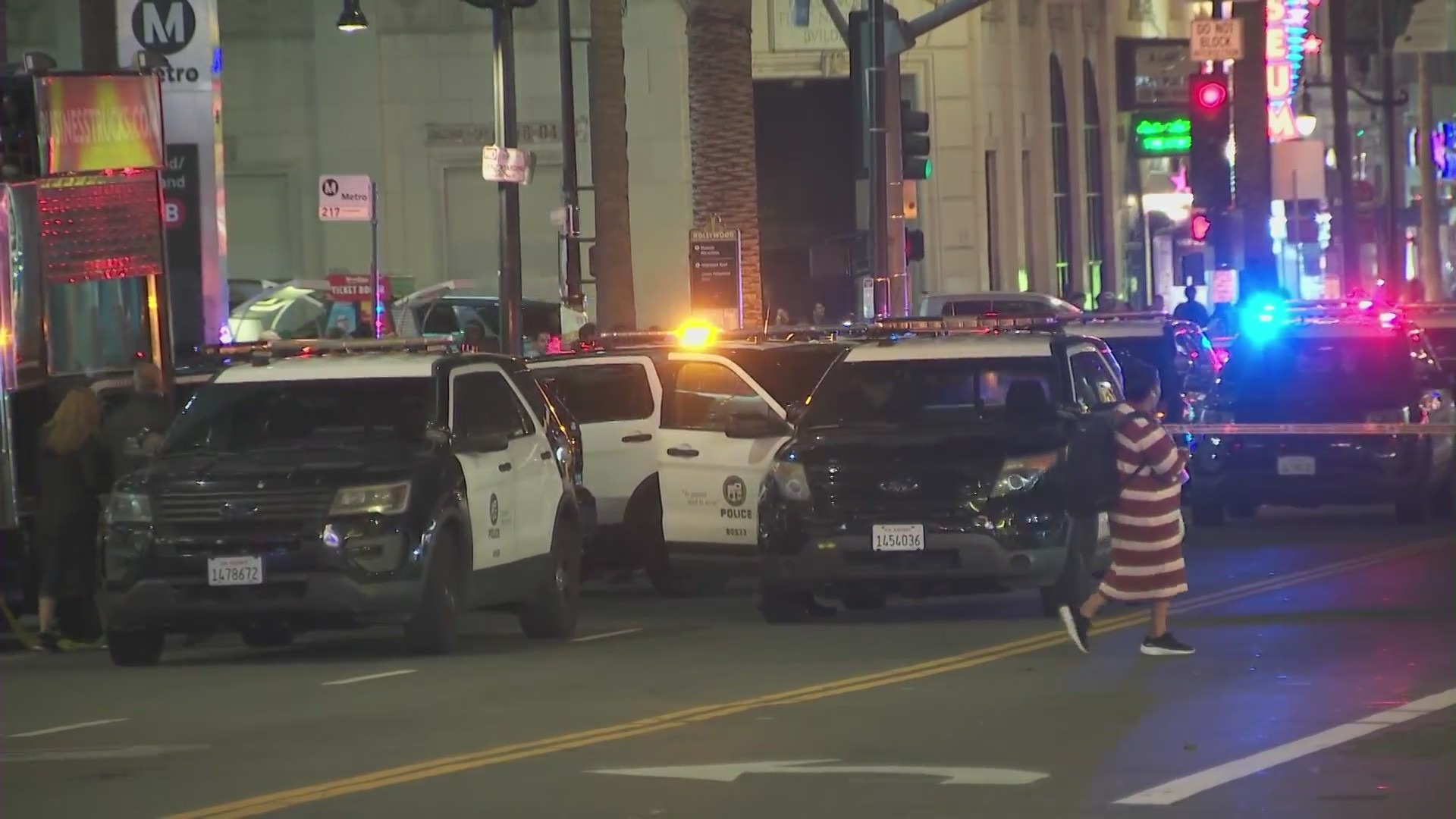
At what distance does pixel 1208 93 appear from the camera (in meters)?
Result: 35.1

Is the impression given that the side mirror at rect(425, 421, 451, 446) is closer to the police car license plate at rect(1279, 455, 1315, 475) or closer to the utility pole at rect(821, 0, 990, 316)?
the police car license plate at rect(1279, 455, 1315, 475)

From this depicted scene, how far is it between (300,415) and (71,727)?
12.4ft

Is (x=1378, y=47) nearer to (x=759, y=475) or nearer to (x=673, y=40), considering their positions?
(x=673, y=40)

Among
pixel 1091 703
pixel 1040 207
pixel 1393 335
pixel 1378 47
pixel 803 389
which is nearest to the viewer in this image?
pixel 1091 703

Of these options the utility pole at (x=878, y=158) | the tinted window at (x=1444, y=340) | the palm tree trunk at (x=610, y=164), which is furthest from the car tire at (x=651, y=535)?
the tinted window at (x=1444, y=340)

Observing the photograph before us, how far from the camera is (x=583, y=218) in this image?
4600 centimetres

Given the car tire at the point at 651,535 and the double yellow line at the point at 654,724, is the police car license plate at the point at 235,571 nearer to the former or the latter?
the double yellow line at the point at 654,724

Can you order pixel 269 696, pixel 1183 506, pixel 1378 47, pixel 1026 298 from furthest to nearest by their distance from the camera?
pixel 1378 47 → pixel 1026 298 → pixel 1183 506 → pixel 269 696

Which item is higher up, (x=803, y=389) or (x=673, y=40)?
(x=673, y=40)

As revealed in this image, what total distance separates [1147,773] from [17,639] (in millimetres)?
10305

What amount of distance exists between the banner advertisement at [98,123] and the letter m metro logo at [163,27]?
4.88 meters

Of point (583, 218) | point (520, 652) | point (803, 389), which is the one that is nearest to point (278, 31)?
point (583, 218)

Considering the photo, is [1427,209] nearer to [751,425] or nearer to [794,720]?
[751,425]

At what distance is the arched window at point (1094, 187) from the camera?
58625 mm
